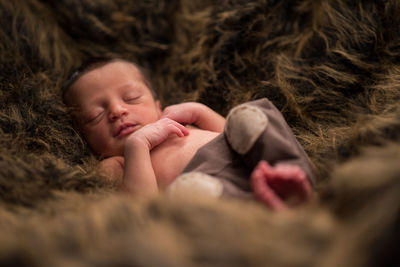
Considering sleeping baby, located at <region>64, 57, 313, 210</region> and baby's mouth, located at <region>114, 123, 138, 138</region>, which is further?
baby's mouth, located at <region>114, 123, 138, 138</region>

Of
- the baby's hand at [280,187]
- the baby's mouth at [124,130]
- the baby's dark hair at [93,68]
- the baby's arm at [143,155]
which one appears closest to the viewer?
the baby's hand at [280,187]

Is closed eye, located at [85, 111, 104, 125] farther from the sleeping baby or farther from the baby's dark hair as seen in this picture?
the baby's dark hair

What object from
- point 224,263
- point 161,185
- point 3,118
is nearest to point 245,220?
point 224,263

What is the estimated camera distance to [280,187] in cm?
63

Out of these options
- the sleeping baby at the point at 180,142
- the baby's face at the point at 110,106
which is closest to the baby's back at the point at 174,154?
the sleeping baby at the point at 180,142

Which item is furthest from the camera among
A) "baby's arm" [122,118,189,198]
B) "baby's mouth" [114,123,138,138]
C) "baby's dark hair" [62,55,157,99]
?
"baby's dark hair" [62,55,157,99]

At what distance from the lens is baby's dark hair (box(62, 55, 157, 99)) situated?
44.5 inches

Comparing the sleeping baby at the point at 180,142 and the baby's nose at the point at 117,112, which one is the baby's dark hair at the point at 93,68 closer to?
the sleeping baby at the point at 180,142

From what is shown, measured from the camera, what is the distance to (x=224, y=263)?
43cm

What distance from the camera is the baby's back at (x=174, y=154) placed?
910 mm

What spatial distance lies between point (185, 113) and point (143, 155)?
0.21m

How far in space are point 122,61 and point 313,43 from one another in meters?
0.59

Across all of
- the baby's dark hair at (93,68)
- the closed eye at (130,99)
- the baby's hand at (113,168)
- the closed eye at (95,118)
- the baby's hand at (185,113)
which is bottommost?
the baby's hand at (113,168)

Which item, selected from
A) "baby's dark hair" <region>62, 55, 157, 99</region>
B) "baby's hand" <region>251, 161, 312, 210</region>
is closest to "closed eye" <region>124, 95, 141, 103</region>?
"baby's dark hair" <region>62, 55, 157, 99</region>
